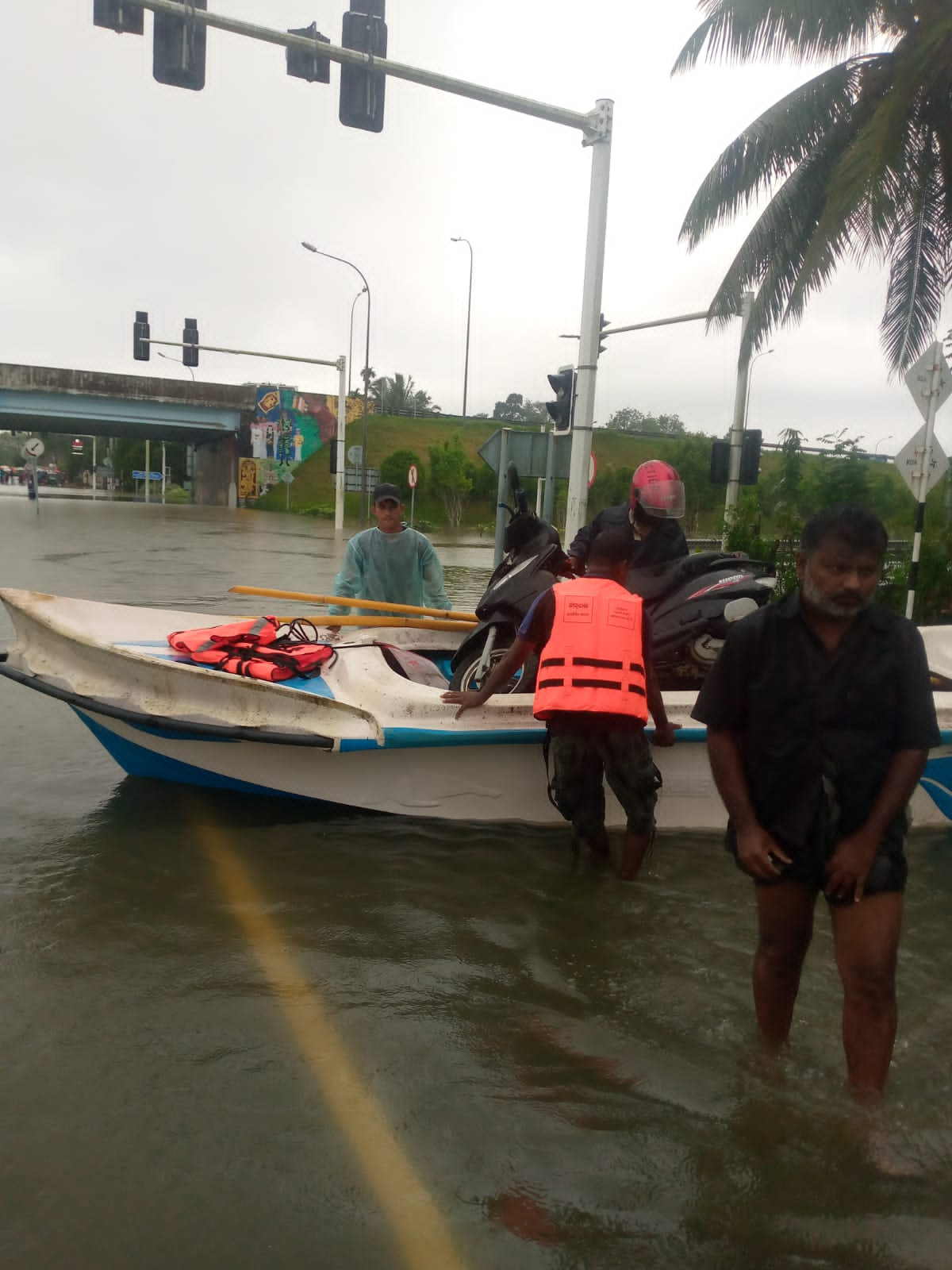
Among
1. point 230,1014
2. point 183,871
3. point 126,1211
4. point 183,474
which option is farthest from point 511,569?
point 183,474

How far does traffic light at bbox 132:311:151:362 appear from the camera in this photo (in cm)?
2362

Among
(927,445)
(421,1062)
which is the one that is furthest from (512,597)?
(927,445)

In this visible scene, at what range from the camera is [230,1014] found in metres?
3.17

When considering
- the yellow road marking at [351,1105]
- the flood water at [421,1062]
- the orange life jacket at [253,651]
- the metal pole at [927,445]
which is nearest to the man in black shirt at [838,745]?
the flood water at [421,1062]

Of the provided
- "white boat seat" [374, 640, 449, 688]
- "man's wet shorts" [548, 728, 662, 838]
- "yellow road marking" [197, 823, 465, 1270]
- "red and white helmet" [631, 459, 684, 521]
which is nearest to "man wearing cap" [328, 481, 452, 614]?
"white boat seat" [374, 640, 449, 688]

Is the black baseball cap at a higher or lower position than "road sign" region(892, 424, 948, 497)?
lower

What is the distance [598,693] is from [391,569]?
3.01 m

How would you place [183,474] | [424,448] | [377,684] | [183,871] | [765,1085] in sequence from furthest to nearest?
[183,474], [424,448], [377,684], [183,871], [765,1085]

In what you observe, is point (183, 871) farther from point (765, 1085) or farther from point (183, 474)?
point (183, 474)

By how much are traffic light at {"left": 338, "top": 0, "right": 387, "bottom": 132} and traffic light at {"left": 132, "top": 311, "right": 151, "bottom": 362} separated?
52.6 ft

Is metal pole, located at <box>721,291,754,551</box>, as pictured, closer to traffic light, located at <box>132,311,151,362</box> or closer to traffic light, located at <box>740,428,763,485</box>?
traffic light, located at <box>740,428,763,485</box>

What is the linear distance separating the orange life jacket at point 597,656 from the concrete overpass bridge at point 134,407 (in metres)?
47.6

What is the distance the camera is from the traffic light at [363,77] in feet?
28.5

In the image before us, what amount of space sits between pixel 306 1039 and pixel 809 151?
14157 millimetres
